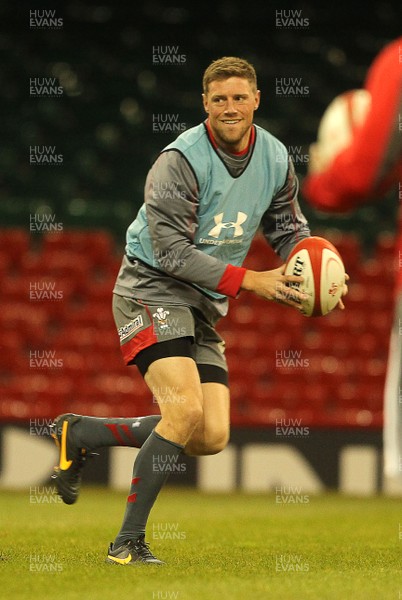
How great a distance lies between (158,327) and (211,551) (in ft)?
3.59

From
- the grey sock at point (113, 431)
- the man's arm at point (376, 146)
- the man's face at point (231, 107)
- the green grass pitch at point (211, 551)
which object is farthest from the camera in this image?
the grey sock at point (113, 431)

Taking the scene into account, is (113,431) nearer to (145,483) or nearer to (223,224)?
(145,483)

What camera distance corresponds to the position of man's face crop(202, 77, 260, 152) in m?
4.29

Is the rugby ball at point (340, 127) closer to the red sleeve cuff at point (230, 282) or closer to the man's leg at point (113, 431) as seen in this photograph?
the red sleeve cuff at point (230, 282)

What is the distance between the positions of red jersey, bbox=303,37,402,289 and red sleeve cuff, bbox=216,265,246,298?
4.72 ft

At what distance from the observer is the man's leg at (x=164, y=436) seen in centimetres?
418

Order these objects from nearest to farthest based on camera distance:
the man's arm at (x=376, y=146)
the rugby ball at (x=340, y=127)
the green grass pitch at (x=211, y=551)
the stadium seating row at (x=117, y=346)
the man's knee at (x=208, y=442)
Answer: the man's arm at (x=376, y=146) < the rugby ball at (x=340, y=127) < the green grass pitch at (x=211, y=551) < the man's knee at (x=208, y=442) < the stadium seating row at (x=117, y=346)

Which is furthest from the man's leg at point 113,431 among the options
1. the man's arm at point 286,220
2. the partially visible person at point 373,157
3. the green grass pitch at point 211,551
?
the partially visible person at point 373,157

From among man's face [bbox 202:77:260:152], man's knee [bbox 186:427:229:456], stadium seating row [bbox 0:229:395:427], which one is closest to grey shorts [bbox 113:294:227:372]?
man's knee [bbox 186:427:229:456]

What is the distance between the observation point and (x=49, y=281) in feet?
30.3

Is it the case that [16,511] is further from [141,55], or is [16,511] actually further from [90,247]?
[141,55]

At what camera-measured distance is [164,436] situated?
4.22 metres

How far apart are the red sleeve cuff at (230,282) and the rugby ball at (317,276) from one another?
0.19m

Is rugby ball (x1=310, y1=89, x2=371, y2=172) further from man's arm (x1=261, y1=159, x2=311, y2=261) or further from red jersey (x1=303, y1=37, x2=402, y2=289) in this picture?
man's arm (x1=261, y1=159, x2=311, y2=261)
